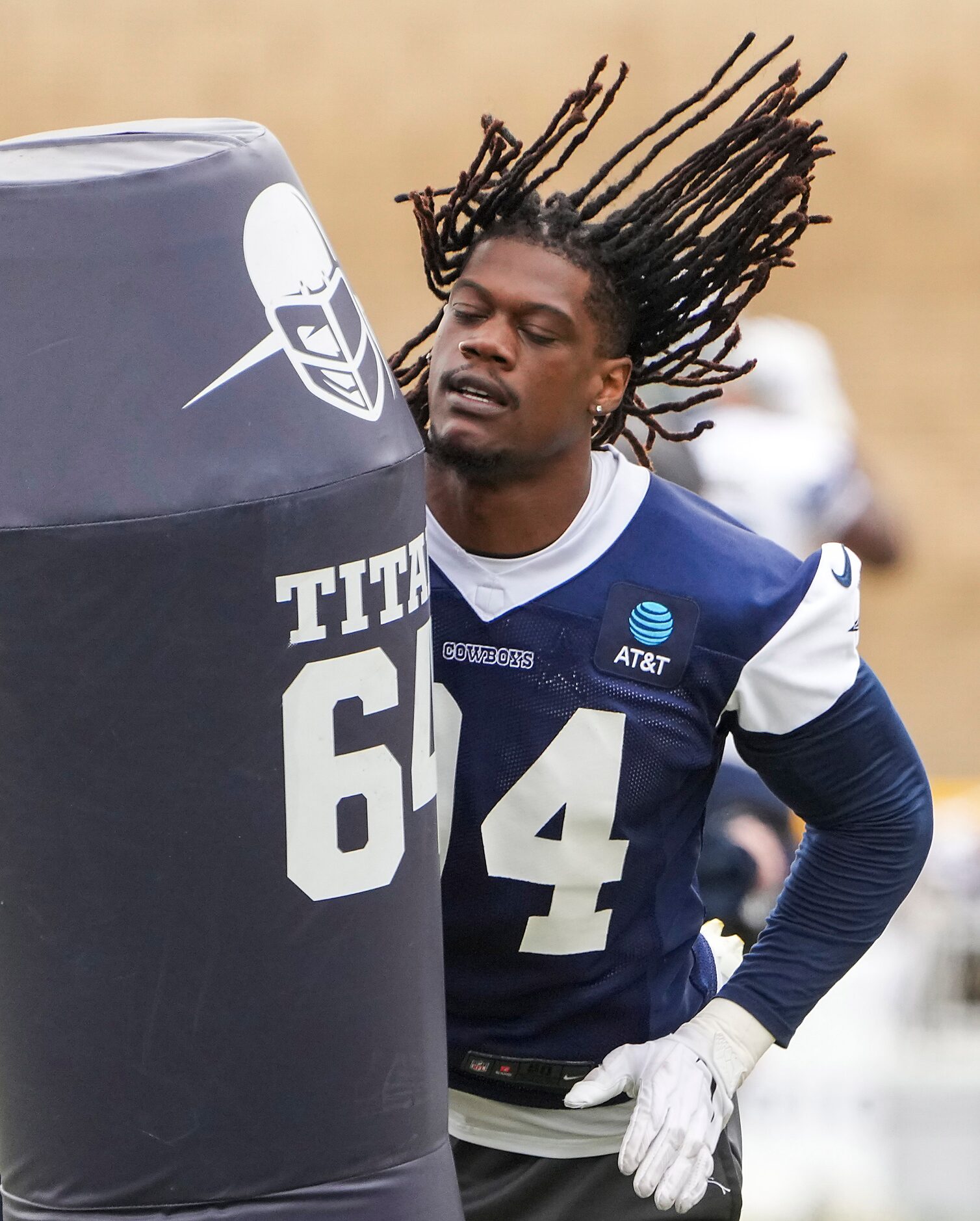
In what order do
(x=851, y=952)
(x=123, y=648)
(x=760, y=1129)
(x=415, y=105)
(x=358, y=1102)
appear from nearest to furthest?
(x=123, y=648)
(x=358, y=1102)
(x=851, y=952)
(x=760, y=1129)
(x=415, y=105)

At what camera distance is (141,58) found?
12.1 meters

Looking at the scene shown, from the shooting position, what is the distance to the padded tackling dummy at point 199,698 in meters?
1.77

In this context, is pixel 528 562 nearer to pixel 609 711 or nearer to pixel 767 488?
pixel 609 711

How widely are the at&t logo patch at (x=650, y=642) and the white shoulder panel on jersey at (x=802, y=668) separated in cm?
9

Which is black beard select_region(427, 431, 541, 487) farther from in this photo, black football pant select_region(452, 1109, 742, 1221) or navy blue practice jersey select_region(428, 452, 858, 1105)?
black football pant select_region(452, 1109, 742, 1221)

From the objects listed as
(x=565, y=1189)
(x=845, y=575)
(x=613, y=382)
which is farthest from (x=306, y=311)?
(x=565, y=1189)

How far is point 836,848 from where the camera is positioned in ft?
8.55

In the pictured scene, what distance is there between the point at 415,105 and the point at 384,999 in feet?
34.9

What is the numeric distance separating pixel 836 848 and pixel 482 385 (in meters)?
0.79

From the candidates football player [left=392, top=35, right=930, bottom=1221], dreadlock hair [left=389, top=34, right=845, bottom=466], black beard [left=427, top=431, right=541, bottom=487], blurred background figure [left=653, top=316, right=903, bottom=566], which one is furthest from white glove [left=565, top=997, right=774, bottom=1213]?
blurred background figure [left=653, top=316, right=903, bottom=566]

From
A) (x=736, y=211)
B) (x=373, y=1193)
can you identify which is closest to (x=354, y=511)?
(x=373, y=1193)

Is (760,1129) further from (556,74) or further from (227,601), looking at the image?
(556,74)

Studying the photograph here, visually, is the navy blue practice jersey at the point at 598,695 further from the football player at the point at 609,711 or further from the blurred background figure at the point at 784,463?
the blurred background figure at the point at 784,463

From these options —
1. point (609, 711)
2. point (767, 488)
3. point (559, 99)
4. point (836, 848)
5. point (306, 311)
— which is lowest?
point (559, 99)
